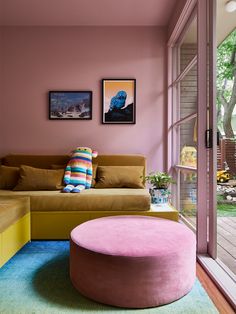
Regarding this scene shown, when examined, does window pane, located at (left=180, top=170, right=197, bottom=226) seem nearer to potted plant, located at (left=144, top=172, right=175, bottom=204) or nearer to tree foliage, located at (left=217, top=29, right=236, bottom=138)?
potted plant, located at (left=144, top=172, right=175, bottom=204)

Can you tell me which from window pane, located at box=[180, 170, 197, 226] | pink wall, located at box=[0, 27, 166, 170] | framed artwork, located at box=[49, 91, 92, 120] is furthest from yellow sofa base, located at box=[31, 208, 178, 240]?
framed artwork, located at box=[49, 91, 92, 120]

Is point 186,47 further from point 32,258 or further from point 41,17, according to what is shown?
point 32,258

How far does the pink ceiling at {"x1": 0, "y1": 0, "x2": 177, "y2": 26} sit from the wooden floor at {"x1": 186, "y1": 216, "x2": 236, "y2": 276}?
8.14ft

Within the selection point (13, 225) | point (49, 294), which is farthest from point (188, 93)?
point (49, 294)

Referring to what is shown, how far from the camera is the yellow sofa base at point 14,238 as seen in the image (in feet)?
6.81

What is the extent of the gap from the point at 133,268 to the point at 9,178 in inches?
87.4

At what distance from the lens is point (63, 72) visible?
3723mm

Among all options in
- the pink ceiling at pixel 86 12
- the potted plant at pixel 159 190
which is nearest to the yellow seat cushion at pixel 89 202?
the potted plant at pixel 159 190

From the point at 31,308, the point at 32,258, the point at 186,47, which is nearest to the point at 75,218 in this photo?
the point at 32,258

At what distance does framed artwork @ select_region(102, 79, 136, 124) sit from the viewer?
370cm

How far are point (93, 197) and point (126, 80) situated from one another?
5.71 feet

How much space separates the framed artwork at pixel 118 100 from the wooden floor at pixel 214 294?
2.19 metres

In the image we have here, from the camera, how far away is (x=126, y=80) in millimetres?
3699

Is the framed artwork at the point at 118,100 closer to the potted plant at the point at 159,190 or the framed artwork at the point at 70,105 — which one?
the framed artwork at the point at 70,105
